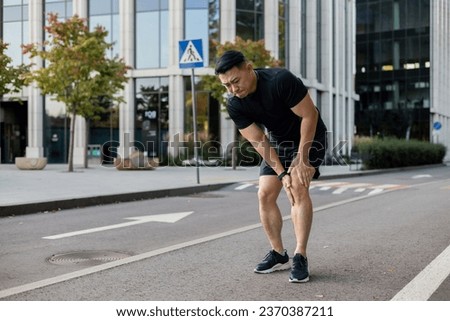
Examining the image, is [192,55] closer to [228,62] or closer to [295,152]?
[295,152]

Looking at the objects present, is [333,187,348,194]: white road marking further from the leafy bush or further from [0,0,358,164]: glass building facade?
[0,0,358,164]: glass building facade

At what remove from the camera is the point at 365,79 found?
6512 centimetres

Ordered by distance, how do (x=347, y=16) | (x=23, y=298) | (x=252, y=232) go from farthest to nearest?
(x=347, y=16), (x=252, y=232), (x=23, y=298)

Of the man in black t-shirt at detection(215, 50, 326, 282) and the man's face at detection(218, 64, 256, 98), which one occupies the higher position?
the man's face at detection(218, 64, 256, 98)

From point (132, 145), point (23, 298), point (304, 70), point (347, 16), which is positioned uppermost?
point (347, 16)

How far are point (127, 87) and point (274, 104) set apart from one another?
1178 inches

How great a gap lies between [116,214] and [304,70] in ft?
103

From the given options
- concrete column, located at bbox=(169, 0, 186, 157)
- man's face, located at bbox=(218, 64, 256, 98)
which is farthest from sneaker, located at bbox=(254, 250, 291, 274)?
concrete column, located at bbox=(169, 0, 186, 157)

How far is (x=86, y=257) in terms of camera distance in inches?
213

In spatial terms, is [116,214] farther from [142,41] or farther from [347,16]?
[347,16]

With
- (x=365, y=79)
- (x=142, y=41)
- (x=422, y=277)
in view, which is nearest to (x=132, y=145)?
(x=142, y=41)

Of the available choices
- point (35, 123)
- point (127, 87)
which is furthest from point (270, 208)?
point (35, 123)

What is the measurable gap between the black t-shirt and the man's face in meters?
0.10

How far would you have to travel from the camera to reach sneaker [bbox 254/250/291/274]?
4.53m
